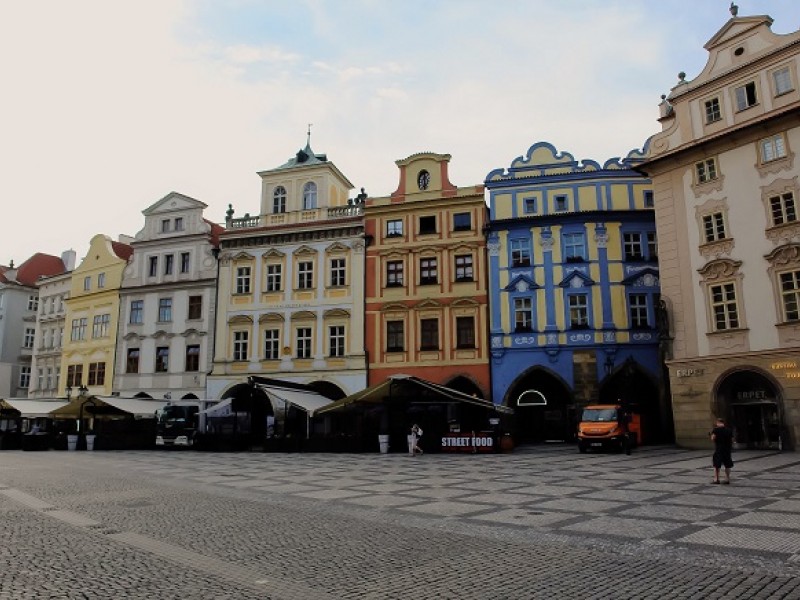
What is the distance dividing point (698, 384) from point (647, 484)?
45.1 ft

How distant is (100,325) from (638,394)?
35.3m

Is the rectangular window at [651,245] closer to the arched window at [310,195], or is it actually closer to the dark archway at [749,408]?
the dark archway at [749,408]

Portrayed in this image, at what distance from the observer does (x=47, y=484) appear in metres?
16.1

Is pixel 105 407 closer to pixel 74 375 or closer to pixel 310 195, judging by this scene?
pixel 74 375

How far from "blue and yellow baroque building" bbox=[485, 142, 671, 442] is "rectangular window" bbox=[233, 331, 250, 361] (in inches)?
602

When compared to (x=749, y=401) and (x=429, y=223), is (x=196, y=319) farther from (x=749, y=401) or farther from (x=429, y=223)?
(x=749, y=401)

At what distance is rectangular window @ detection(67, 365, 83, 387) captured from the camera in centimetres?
4335

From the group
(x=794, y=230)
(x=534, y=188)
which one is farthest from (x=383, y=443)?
(x=794, y=230)

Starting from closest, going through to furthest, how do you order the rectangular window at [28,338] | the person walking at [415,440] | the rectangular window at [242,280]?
the person walking at [415,440] < the rectangular window at [242,280] < the rectangular window at [28,338]

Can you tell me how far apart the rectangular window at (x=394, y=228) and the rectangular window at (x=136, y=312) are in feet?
58.8

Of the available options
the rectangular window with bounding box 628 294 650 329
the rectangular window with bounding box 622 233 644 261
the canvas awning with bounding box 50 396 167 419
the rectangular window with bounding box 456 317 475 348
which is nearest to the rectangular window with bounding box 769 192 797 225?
the rectangular window with bounding box 622 233 644 261

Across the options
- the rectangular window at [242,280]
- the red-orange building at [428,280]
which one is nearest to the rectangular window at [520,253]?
the red-orange building at [428,280]

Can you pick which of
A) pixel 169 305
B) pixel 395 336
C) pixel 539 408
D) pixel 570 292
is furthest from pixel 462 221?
pixel 169 305

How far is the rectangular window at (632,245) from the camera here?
33094mm
